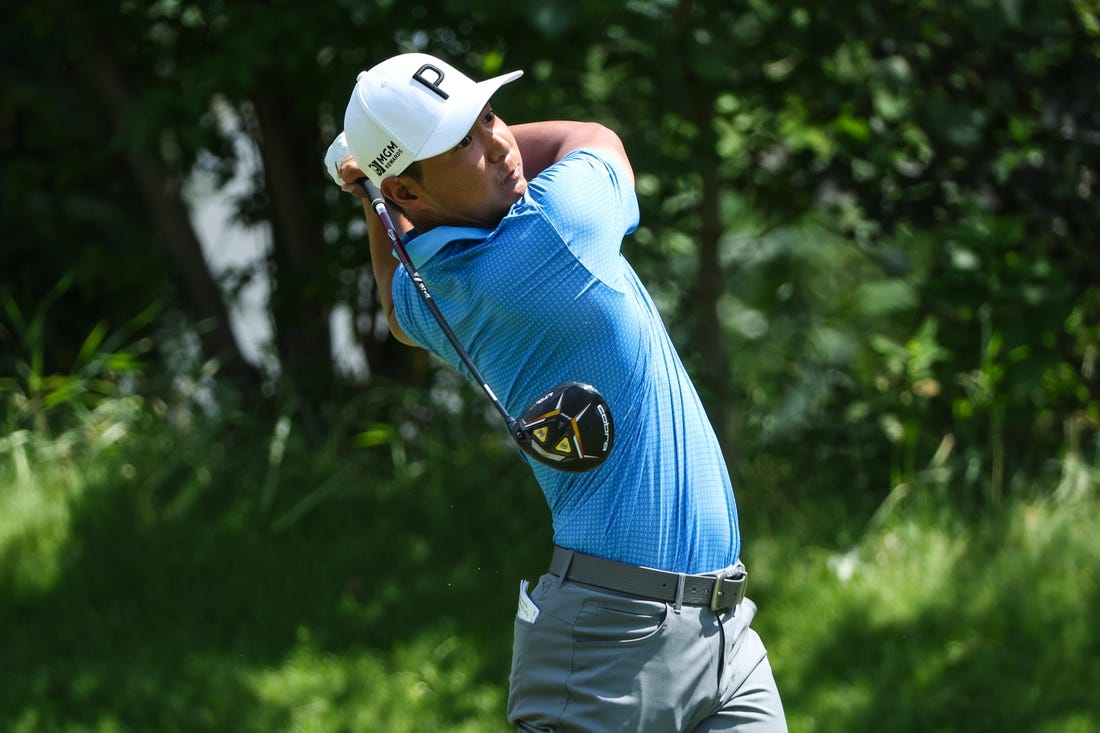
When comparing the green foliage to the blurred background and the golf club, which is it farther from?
the golf club

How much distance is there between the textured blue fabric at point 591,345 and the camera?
2.72m

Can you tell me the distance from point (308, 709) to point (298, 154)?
9.86ft

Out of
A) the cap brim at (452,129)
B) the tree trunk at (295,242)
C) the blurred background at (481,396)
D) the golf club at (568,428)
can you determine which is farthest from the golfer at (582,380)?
the tree trunk at (295,242)

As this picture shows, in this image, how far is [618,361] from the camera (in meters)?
2.78

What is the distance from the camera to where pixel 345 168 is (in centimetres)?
300

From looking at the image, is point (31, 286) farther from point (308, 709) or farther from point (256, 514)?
point (308, 709)

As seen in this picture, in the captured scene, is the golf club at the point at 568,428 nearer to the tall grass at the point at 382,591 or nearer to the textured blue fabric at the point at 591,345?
the textured blue fabric at the point at 591,345

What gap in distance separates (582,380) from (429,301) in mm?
331

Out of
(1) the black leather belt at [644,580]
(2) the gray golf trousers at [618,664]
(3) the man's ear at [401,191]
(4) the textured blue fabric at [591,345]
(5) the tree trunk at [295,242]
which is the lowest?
(5) the tree trunk at [295,242]

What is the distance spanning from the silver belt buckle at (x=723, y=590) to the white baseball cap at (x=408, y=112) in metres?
1.01

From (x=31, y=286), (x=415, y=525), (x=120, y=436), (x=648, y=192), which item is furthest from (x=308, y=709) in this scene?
(x=31, y=286)

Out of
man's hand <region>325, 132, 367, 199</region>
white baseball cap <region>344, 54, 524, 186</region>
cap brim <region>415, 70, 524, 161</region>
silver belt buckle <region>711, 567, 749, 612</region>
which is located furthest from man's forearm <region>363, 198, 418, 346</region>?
silver belt buckle <region>711, 567, 749, 612</region>

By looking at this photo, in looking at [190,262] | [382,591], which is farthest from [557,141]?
[190,262]

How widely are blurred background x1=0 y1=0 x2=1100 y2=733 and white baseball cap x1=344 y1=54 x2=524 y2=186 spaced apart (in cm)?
201
